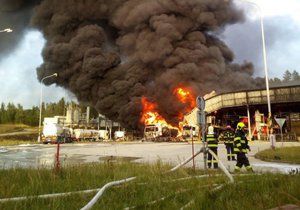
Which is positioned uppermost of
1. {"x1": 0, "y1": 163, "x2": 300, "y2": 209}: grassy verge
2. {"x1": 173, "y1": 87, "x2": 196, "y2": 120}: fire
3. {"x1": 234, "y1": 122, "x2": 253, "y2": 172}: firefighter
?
{"x1": 173, "y1": 87, "x2": 196, "y2": 120}: fire

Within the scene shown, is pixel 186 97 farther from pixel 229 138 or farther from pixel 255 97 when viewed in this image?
pixel 229 138

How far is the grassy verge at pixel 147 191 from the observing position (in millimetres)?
4797

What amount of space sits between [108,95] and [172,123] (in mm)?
10670

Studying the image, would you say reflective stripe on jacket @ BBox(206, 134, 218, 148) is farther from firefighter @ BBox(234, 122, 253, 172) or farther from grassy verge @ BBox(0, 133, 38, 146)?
grassy verge @ BBox(0, 133, 38, 146)

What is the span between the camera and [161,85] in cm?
4838

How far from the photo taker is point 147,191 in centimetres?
585

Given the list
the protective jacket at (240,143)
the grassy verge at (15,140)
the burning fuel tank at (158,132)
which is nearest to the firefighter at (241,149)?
the protective jacket at (240,143)

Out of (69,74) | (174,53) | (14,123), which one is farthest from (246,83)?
(14,123)

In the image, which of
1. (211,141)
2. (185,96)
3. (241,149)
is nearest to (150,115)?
(185,96)

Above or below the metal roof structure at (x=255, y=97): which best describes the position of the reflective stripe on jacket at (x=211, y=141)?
below

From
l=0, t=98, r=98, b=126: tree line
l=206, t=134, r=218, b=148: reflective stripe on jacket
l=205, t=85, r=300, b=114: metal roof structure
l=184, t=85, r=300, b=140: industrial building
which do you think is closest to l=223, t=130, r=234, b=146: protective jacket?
l=206, t=134, r=218, b=148: reflective stripe on jacket

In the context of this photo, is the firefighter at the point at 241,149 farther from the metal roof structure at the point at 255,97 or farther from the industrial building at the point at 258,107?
the metal roof structure at the point at 255,97

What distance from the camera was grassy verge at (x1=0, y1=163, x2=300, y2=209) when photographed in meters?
4.80

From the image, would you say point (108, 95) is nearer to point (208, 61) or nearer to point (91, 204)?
point (208, 61)
